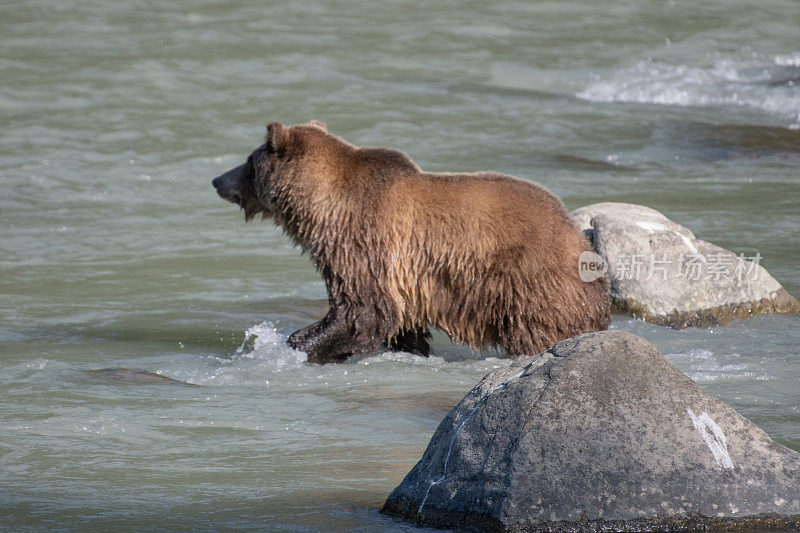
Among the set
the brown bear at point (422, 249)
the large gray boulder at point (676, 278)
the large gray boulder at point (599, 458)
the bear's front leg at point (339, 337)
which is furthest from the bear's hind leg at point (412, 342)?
the large gray boulder at point (599, 458)

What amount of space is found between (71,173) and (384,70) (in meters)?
Answer: 8.04

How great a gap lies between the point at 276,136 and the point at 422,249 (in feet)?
4.15

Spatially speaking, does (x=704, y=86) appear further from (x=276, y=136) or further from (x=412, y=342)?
(x=276, y=136)

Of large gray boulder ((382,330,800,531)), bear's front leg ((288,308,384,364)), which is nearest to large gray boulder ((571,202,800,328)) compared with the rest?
bear's front leg ((288,308,384,364))

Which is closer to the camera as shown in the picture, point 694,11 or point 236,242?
point 236,242

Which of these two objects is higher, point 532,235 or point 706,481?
point 532,235

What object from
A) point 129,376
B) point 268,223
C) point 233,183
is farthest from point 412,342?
point 268,223

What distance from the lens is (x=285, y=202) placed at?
24.5 feet

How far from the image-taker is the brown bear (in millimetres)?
6910

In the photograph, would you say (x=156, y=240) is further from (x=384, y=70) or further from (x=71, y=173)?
(x=384, y=70)

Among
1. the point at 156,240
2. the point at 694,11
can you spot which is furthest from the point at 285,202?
the point at 694,11

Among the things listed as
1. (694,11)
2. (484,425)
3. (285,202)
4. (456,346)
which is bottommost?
(456,346)

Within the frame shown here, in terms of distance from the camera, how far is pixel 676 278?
8.92m

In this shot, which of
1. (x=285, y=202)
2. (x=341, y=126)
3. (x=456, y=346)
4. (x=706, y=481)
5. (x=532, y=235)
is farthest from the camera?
(x=341, y=126)
